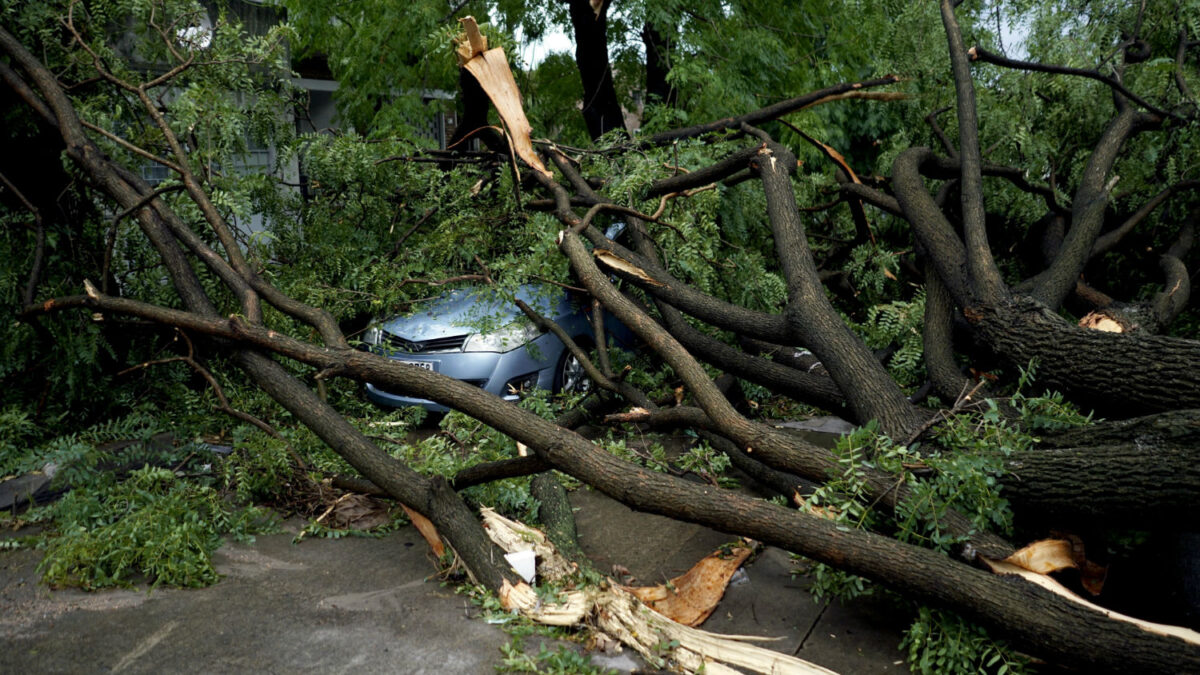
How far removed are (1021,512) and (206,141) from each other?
5526 millimetres

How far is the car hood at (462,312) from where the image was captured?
20.8 feet

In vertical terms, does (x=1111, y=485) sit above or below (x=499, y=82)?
below

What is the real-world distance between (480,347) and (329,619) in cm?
330

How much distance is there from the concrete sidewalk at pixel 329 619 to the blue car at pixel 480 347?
7.38 feet

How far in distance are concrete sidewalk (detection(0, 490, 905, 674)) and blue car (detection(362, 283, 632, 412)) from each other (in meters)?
Result: 2.25

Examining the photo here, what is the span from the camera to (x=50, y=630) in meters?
3.60

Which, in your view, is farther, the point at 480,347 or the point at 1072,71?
the point at 480,347

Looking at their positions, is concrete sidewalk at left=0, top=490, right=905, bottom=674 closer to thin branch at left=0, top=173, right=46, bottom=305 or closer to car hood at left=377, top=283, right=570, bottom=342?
thin branch at left=0, top=173, right=46, bottom=305

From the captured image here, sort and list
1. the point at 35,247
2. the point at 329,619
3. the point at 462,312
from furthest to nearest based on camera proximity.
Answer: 1. the point at 462,312
2. the point at 35,247
3. the point at 329,619

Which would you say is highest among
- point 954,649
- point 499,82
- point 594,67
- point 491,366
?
point 594,67

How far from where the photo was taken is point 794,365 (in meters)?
5.97

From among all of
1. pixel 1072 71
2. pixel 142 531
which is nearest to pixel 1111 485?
pixel 1072 71

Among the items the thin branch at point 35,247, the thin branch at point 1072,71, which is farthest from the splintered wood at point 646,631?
the thin branch at point 1072,71

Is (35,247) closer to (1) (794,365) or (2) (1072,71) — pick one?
(1) (794,365)
